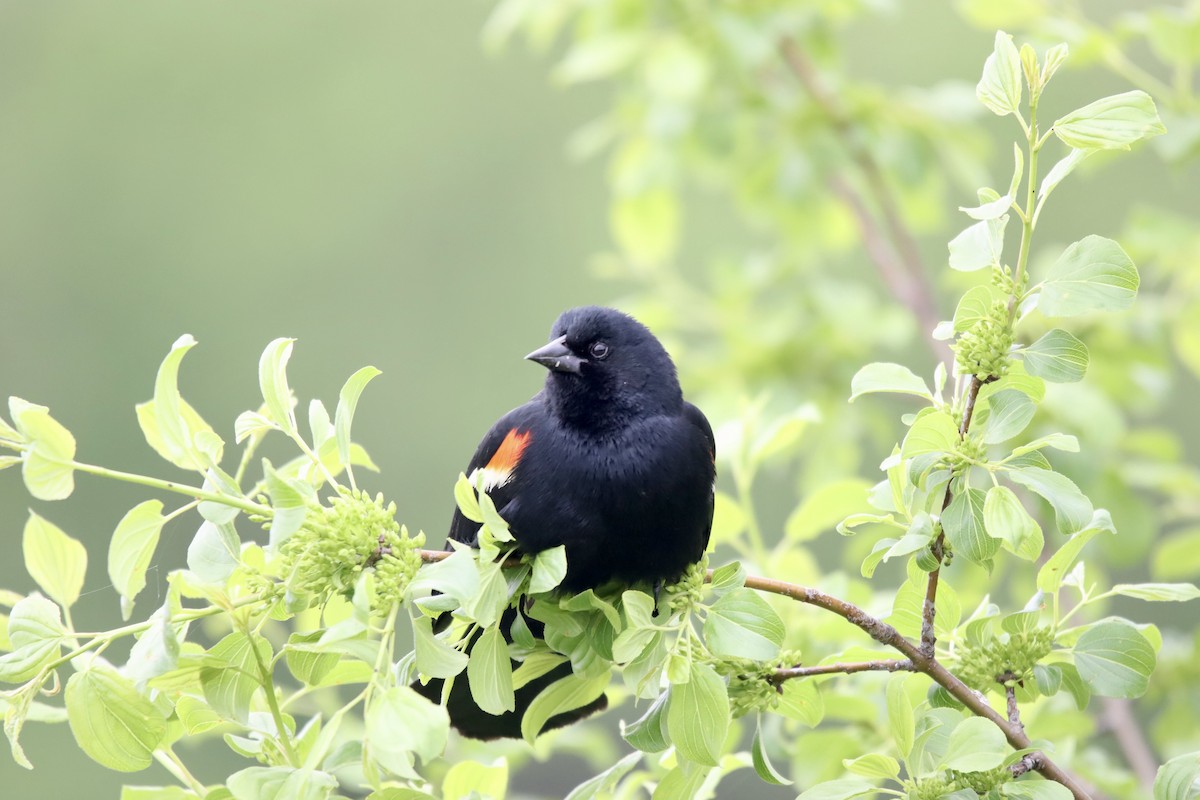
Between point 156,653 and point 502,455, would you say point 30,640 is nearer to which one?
point 156,653

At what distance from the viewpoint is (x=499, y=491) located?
6.26 ft

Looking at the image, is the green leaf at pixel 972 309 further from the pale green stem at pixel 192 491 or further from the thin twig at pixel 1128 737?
the thin twig at pixel 1128 737

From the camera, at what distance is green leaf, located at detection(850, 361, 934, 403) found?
4.73ft

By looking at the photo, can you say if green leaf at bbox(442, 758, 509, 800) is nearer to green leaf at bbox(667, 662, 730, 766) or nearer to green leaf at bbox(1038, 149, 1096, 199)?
green leaf at bbox(667, 662, 730, 766)

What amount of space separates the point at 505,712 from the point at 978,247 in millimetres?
1080

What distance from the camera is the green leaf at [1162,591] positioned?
56.9 inches

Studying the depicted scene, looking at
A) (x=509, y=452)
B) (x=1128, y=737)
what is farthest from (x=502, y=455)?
(x=1128, y=737)

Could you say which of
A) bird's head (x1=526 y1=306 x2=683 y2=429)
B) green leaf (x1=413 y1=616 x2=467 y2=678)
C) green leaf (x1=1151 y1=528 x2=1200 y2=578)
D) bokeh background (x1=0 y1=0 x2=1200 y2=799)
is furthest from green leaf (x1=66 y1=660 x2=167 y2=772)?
bokeh background (x1=0 y1=0 x2=1200 y2=799)

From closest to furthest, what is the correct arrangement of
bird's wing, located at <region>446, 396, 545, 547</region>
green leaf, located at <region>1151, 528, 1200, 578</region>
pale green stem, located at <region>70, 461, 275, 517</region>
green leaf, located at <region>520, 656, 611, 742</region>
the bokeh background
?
1. pale green stem, located at <region>70, 461, 275, 517</region>
2. green leaf, located at <region>520, 656, 611, 742</region>
3. bird's wing, located at <region>446, 396, 545, 547</region>
4. green leaf, located at <region>1151, 528, 1200, 578</region>
5. the bokeh background

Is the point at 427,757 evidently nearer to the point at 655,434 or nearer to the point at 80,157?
the point at 655,434

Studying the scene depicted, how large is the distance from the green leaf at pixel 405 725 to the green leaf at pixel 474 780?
14.3 inches

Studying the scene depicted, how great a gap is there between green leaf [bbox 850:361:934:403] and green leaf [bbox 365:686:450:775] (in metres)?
0.60

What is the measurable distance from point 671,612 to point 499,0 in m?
10.5

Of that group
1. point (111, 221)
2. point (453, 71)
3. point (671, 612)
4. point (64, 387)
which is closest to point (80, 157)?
point (111, 221)
